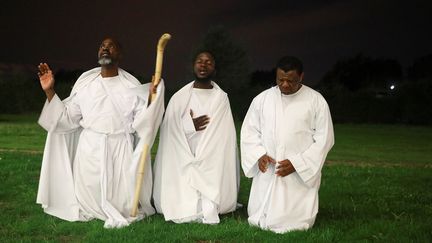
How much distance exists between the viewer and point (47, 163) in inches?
295

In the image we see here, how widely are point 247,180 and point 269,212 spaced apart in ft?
14.1

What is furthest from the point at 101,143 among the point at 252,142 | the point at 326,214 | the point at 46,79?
the point at 326,214

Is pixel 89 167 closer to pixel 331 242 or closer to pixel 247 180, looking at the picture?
pixel 331 242

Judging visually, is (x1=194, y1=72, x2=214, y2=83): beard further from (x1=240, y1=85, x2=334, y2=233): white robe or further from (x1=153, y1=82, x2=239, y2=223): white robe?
(x1=240, y1=85, x2=334, y2=233): white robe

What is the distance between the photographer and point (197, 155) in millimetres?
7492

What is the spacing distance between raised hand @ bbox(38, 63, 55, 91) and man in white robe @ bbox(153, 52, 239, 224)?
1.57 m

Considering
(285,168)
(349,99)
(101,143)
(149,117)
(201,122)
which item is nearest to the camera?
(285,168)

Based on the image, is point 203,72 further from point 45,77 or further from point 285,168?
point 45,77

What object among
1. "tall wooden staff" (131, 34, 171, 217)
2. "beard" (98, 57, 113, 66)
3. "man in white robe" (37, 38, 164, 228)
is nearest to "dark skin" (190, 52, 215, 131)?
"man in white robe" (37, 38, 164, 228)

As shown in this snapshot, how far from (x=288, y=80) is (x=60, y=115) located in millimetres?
2985

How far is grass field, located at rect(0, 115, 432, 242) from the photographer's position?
21.8 feet

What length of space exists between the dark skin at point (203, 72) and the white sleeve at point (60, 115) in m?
1.57

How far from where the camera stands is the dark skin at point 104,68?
23.4 ft

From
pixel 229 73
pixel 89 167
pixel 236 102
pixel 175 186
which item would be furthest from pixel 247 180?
pixel 229 73
